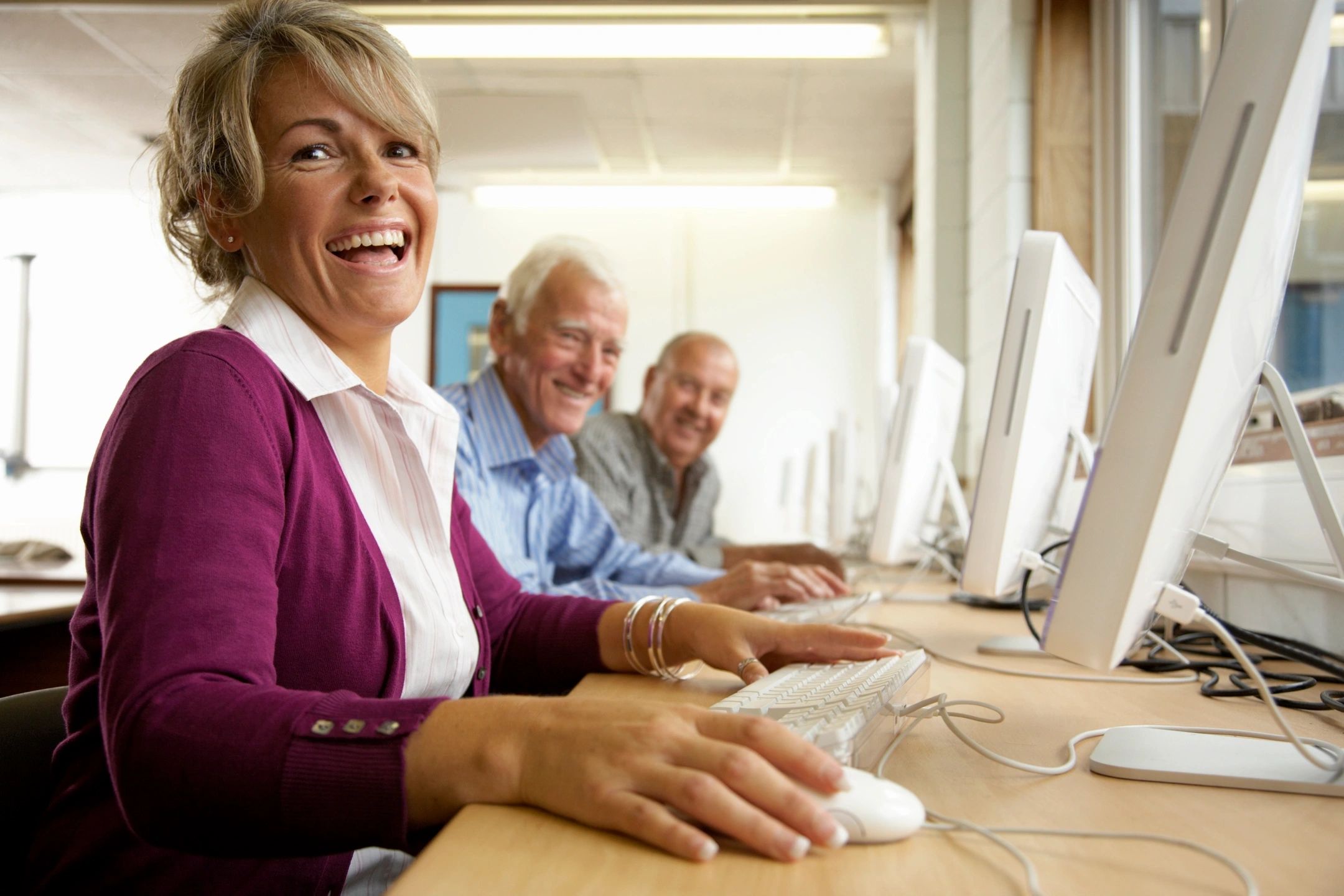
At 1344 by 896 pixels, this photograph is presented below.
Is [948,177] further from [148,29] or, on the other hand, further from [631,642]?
[148,29]

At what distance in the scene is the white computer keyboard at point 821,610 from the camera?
1.42 meters

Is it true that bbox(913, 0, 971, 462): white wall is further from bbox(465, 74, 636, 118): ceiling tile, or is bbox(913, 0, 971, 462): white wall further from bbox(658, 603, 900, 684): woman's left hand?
bbox(658, 603, 900, 684): woman's left hand

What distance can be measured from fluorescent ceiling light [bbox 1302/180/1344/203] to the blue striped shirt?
1.22m

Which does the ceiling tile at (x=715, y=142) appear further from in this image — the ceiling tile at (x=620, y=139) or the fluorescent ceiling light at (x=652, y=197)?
the fluorescent ceiling light at (x=652, y=197)

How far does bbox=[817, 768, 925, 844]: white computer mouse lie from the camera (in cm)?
51

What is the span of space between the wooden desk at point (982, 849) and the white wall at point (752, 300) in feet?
15.8

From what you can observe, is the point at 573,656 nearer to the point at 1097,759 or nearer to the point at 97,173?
the point at 1097,759

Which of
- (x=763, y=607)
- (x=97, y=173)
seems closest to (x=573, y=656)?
(x=763, y=607)

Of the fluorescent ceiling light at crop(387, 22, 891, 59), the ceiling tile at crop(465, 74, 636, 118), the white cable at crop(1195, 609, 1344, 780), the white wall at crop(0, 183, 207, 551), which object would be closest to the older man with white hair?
the white cable at crop(1195, 609, 1344, 780)

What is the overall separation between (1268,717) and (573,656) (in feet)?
2.20

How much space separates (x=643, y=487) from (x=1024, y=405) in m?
2.03

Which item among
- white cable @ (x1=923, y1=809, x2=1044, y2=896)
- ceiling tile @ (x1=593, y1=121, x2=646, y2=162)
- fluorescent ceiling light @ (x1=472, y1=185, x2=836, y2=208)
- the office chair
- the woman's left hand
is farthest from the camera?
fluorescent ceiling light @ (x1=472, y1=185, x2=836, y2=208)

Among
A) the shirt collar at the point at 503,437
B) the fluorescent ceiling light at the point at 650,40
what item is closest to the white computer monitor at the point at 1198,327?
the shirt collar at the point at 503,437

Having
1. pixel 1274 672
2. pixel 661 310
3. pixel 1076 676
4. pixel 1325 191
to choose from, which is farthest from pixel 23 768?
pixel 661 310
